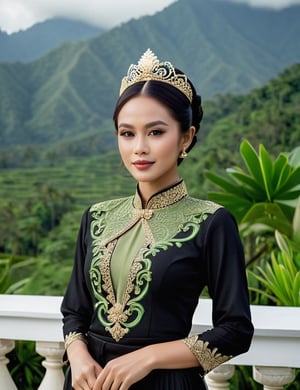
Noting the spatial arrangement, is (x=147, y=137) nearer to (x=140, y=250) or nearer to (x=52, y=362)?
(x=140, y=250)

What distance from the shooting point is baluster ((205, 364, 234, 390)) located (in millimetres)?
1410

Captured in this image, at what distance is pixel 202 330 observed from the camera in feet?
4.32

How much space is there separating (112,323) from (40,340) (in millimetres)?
487

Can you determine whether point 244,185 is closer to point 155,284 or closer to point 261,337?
point 261,337

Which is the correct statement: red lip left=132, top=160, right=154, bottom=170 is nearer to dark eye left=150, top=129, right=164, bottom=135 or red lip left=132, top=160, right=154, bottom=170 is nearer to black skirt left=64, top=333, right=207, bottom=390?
dark eye left=150, top=129, right=164, bottom=135

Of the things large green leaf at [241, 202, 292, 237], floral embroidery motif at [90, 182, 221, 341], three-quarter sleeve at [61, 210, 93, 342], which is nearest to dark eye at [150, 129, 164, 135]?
floral embroidery motif at [90, 182, 221, 341]

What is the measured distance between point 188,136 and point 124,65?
772 centimetres

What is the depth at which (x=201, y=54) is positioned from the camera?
8398 millimetres

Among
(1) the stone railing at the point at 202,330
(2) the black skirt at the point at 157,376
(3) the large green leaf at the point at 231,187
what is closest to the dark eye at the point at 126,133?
(2) the black skirt at the point at 157,376

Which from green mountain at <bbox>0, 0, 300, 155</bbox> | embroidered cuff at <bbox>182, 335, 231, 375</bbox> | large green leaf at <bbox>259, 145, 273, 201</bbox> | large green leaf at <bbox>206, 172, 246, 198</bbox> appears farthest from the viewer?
green mountain at <bbox>0, 0, 300, 155</bbox>

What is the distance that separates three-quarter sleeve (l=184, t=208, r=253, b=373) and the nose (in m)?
0.14

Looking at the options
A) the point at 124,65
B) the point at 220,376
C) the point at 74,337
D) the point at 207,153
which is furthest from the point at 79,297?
the point at 124,65

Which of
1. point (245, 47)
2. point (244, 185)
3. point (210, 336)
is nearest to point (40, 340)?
point (210, 336)

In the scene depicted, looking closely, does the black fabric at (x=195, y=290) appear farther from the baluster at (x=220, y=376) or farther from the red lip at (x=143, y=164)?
the baluster at (x=220, y=376)
